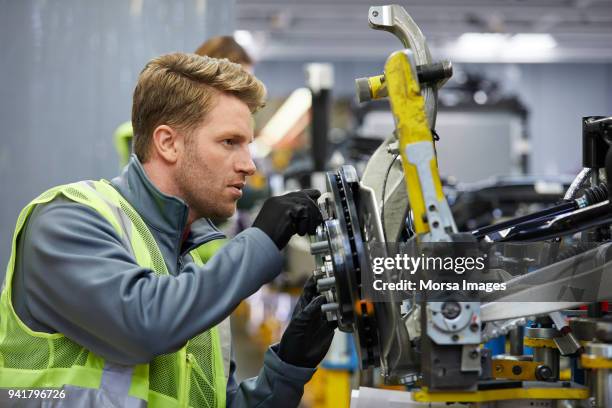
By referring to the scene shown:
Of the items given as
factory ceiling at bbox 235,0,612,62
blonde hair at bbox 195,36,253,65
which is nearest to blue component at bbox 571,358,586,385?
blonde hair at bbox 195,36,253,65

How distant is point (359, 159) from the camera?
5.55 meters

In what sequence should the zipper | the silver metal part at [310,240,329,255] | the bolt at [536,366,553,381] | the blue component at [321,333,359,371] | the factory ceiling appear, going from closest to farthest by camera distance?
the silver metal part at [310,240,329,255] < the bolt at [536,366,553,381] < the zipper < the blue component at [321,333,359,371] < the factory ceiling

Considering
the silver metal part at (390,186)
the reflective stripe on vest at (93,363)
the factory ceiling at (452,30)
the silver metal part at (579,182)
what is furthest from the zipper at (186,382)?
the factory ceiling at (452,30)

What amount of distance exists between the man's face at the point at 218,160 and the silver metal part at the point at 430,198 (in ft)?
2.05

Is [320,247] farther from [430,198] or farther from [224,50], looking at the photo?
[224,50]

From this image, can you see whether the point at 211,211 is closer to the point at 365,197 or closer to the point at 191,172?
the point at 191,172

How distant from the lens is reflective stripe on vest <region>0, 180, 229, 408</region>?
5.34 ft

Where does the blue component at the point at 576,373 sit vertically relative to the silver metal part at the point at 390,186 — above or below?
below

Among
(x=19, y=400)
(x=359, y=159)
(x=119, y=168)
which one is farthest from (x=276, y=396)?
(x=359, y=159)

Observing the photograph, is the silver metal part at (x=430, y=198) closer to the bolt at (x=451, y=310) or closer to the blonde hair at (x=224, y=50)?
the bolt at (x=451, y=310)

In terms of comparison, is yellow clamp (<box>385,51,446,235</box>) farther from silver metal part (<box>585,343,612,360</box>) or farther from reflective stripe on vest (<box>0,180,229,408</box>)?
reflective stripe on vest (<box>0,180,229,408</box>)

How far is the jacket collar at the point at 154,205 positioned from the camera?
1.88 metres

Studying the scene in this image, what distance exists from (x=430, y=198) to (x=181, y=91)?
78 centimetres

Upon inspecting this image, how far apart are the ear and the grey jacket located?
29cm
